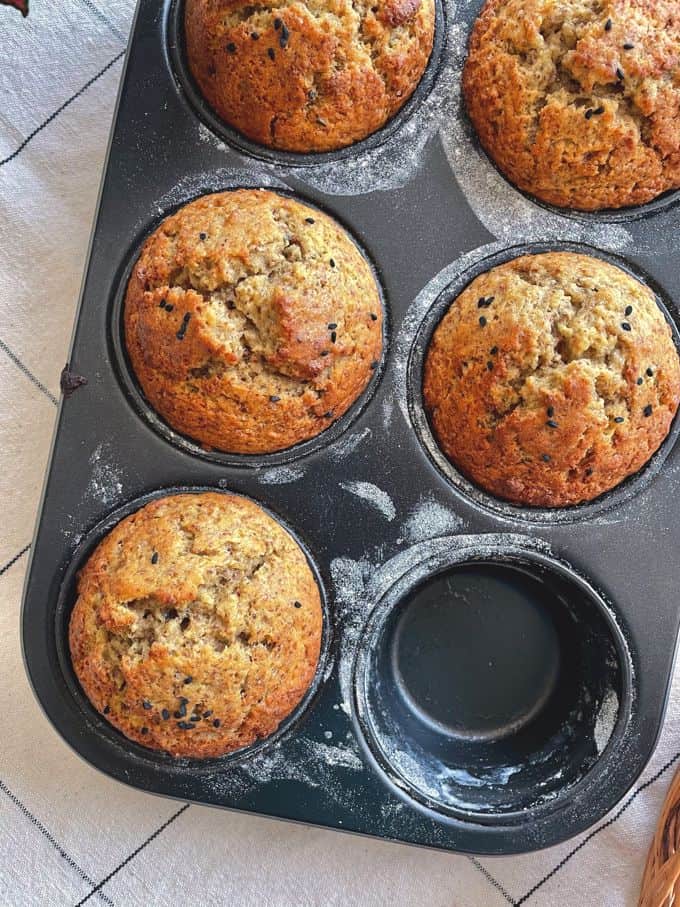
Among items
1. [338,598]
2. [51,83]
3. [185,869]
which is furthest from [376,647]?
[51,83]

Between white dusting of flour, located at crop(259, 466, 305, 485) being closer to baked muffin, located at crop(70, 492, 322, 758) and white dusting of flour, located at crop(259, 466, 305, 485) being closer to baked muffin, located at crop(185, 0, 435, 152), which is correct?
baked muffin, located at crop(70, 492, 322, 758)

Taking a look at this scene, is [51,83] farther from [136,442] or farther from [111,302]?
[136,442]

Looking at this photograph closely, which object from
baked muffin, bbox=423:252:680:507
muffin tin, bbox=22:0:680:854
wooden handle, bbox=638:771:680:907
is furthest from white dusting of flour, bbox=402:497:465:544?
wooden handle, bbox=638:771:680:907

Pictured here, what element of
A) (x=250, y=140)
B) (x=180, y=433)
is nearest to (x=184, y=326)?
(x=180, y=433)

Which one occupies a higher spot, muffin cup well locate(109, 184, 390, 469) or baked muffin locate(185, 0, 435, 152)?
baked muffin locate(185, 0, 435, 152)

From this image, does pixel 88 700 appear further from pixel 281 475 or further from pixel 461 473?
pixel 461 473

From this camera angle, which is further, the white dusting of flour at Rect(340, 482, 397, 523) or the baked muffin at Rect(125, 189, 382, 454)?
the white dusting of flour at Rect(340, 482, 397, 523)

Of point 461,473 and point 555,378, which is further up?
point 555,378
